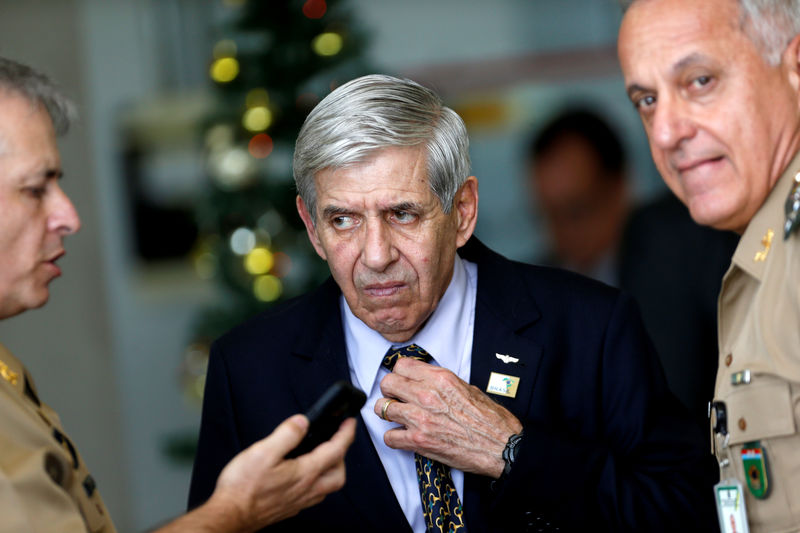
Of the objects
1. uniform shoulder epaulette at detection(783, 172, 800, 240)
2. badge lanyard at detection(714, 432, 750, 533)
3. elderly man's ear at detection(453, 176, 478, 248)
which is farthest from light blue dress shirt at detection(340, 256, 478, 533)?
uniform shoulder epaulette at detection(783, 172, 800, 240)

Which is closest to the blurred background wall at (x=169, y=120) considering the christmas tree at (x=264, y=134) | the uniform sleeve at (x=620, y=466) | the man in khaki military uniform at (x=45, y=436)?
the christmas tree at (x=264, y=134)

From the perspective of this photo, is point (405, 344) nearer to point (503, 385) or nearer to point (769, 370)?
point (503, 385)

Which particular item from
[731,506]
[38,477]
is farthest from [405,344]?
[38,477]

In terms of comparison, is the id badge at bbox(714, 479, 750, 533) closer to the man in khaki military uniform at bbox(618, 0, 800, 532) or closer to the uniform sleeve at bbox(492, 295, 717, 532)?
the man in khaki military uniform at bbox(618, 0, 800, 532)

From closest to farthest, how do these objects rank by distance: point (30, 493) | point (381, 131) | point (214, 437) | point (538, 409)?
point (30, 493) < point (381, 131) < point (538, 409) < point (214, 437)

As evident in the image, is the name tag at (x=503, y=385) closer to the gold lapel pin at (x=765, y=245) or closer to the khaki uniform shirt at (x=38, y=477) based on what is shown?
the gold lapel pin at (x=765, y=245)

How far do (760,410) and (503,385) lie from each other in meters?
0.63

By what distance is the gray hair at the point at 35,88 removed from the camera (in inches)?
88.6

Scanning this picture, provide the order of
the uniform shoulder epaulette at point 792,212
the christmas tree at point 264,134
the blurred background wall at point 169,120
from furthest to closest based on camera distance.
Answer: the blurred background wall at point 169,120 < the christmas tree at point 264,134 < the uniform shoulder epaulette at point 792,212

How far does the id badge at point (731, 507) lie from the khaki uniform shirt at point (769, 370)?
0.13 ft

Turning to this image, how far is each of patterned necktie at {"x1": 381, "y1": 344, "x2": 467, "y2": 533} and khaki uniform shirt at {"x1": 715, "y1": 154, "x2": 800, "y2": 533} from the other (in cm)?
61

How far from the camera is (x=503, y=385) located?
94.2 inches

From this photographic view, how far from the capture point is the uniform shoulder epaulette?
1941mm

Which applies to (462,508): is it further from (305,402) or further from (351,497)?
(305,402)
